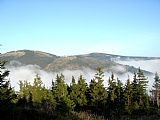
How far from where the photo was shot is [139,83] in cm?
7644

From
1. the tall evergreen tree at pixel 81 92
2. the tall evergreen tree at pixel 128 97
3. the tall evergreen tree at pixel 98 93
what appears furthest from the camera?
the tall evergreen tree at pixel 81 92

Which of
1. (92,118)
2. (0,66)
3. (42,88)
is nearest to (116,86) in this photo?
(42,88)

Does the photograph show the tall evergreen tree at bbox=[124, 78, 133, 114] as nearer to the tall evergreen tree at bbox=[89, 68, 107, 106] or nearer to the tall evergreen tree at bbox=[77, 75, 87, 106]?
the tall evergreen tree at bbox=[89, 68, 107, 106]

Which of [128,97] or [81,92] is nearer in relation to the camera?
[128,97]

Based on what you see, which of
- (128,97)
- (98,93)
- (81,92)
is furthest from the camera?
(81,92)

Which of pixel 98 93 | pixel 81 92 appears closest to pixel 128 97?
pixel 98 93

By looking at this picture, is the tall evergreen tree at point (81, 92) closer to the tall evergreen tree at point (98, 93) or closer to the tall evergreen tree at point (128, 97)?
the tall evergreen tree at point (98, 93)

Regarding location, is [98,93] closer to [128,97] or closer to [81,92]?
[81,92]

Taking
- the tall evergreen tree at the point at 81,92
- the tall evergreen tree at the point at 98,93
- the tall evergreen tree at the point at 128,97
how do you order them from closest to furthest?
the tall evergreen tree at the point at 128,97 < the tall evergreen tree at the point at 98,93 < the tall evergreen tree at the point at 81,92

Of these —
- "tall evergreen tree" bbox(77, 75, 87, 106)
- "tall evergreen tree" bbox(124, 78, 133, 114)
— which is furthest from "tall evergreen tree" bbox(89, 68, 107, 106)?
"tall evergreen tree" bbox(124, 78, 133, 114)

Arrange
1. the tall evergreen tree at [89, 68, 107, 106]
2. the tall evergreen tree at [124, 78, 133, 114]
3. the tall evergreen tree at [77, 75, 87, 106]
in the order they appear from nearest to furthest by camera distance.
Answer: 1. the tall evergreen tree at [124, 78, 133, 114]
2. the tall evergreen tree at [89, 68, 107, 106]
3. the tall evergreen tree at [77, 75, 87, 106]

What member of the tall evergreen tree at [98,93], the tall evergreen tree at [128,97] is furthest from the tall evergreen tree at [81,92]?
the tall evergreen tree at [128,97]

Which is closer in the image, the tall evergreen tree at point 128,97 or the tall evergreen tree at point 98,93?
the tall evergreen tree at point 128,97

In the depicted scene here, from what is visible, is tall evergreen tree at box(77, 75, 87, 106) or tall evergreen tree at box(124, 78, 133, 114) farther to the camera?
tall evergreen tree at box(77, 75, 87, 106)
